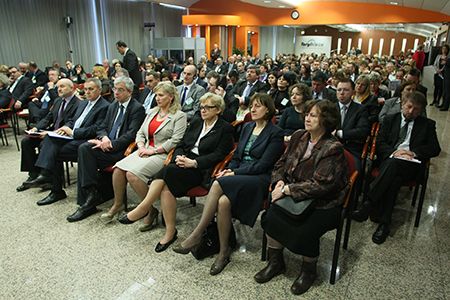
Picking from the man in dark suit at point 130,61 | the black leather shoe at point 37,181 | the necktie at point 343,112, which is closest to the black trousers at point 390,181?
the necktie at point 343,112

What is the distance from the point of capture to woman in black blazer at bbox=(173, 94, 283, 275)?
2.38 meters

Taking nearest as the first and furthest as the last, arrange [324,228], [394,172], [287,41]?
[324,228] → [394,172] → [287,41]

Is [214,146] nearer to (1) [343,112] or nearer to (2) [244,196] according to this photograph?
(2) [244,196]

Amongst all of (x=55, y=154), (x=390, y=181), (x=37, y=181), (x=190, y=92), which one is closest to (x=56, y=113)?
(x=55, y=154)

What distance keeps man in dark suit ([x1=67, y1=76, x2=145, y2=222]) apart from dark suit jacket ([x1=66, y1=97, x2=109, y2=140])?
0.25ft

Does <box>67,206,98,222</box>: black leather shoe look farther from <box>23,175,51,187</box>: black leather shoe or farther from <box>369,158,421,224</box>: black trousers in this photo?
<box>369,158,421,224</box>: black trousers

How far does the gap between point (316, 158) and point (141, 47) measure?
1321cm

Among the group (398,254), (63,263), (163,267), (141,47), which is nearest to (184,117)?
(163,267)

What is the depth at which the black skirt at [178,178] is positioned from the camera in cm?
265

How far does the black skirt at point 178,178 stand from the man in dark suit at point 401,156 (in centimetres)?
151

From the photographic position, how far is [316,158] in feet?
7.16

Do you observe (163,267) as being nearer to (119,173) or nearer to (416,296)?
(119,173)

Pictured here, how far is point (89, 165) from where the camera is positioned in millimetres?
3146

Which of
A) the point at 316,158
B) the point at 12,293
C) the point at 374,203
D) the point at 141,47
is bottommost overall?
the point at 12,293
